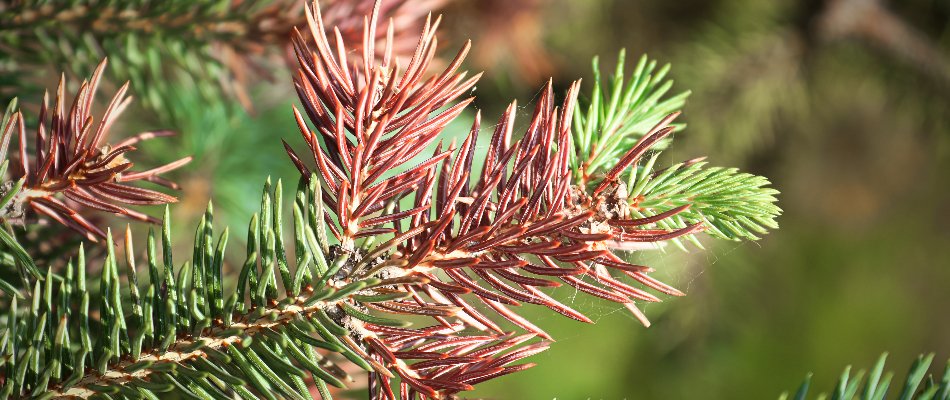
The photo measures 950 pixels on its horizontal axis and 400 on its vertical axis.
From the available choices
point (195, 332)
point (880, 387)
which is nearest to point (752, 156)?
point (880, 387)

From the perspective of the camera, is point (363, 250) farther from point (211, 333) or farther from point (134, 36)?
point (134, 36)

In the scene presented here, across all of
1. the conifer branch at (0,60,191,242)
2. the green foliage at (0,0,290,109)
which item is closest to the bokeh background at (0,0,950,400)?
the green foliage at (0,0,290,109)

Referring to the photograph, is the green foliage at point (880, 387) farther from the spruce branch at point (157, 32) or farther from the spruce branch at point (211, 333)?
the spruce branch at point (157, 32)

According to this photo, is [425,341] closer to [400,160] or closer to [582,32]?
[400,160]

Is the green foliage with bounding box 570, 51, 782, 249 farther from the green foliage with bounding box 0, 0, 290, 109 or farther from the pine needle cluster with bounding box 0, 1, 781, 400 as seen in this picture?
the green foliage with bounding box 0, 0, 290, 109

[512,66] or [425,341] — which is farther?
[512,66]

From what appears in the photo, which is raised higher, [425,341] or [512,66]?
[512,66]

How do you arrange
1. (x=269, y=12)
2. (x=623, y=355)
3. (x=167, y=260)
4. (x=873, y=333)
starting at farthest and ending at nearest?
(x=873, y=333) → (x=623, y=355) → (x=269, y=12) → (x=167, y=260)

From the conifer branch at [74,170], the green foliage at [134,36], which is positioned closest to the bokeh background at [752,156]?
the green foliage at [134,36]

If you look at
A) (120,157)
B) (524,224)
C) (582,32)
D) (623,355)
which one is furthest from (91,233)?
(623,355)
